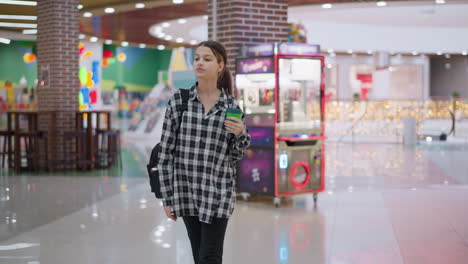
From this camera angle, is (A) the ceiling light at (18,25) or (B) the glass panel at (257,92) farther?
(A) the ceiling light at (18,25)

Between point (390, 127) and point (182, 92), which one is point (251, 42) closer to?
point (182, 92)

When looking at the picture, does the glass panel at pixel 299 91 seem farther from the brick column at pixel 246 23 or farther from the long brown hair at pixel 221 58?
the long brown hair at pixel 221 58

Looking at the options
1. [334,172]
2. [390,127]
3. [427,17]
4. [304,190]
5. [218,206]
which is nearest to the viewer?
[218,206]

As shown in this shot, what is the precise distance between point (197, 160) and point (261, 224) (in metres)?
3.25

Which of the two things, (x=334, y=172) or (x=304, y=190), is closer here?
(x=304, y=190)

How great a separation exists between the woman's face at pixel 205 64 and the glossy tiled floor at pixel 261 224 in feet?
6.88

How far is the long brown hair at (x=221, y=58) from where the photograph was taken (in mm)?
2770

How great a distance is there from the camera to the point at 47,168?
415 inches

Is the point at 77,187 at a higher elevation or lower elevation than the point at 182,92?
lower

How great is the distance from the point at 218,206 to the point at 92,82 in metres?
16.5

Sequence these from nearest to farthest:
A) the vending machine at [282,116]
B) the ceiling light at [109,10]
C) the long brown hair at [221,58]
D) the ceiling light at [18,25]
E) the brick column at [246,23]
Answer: the long brown hair at [221,58]
the vending machine at [282,116]
the brick column at [246,23]
the ceiling light at [109,10]
the ceiling light at [18,25]

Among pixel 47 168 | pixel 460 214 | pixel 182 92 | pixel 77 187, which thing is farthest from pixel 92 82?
pixel 182 92

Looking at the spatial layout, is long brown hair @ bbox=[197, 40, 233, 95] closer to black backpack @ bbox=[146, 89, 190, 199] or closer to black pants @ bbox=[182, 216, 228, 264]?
black backpack @ bbox=[146, 89, 190, 199]

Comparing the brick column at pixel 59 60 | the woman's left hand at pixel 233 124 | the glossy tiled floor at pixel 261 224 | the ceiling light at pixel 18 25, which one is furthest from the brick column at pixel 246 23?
the ceiling light at pixel 18 25
